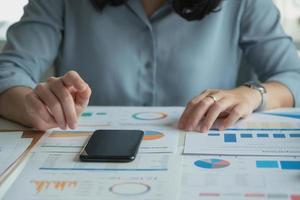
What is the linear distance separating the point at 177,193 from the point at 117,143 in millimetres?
186

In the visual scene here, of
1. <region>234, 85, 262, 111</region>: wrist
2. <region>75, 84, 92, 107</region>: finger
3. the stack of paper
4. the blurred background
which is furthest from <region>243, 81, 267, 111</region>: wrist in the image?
the blurred background

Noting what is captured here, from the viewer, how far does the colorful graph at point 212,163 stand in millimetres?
689

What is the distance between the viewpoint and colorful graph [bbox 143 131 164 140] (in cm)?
82

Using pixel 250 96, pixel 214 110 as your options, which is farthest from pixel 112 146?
pixel 250 96

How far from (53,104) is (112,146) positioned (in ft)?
0.46

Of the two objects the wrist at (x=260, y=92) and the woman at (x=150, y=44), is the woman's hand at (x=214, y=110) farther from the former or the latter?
the woman at (x=150, y=44)

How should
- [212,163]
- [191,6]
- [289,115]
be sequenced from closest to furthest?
[212,163] → [289,115] → [191,6]

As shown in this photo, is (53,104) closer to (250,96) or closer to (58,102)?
(58,102)

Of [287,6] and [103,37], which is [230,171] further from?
[287,6]

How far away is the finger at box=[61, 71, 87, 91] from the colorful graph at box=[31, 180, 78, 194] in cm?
21

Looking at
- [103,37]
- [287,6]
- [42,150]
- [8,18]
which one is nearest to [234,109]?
[42,150]

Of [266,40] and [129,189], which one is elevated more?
[266,40]

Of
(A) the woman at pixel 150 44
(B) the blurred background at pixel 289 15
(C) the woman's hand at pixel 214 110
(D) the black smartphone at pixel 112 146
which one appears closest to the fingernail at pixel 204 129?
(C) the woman's hand at pixel 214 110

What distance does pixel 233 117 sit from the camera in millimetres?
872
